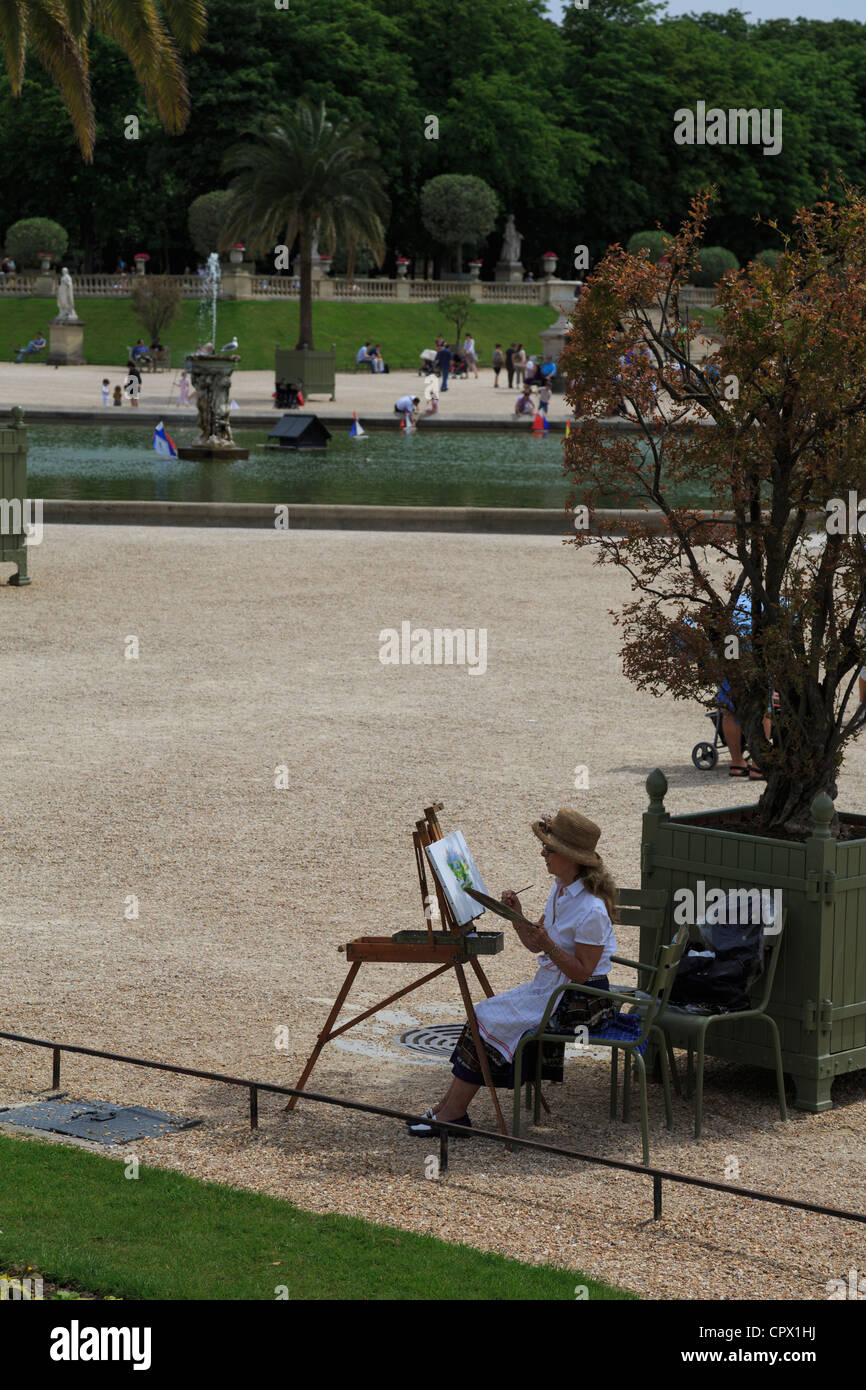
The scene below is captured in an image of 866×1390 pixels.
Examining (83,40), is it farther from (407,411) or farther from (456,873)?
(407,411)

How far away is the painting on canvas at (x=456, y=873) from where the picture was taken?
6516 millimetres

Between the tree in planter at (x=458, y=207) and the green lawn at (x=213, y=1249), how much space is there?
7513cm

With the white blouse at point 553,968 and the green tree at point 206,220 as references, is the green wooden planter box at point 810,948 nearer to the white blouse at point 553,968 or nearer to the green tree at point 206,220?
the white blouse at point 553,968

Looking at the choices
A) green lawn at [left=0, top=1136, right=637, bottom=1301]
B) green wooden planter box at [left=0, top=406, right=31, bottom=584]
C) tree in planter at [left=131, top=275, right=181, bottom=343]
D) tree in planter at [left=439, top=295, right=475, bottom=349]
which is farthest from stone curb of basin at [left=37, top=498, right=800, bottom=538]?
tree in planter at [left=439, top=295, right=475, bottom=349]

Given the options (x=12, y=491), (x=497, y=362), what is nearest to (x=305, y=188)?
(x=497, y=362)

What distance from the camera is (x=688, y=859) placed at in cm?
716

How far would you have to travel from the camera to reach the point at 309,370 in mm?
49281

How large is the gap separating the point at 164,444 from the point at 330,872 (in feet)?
79.5

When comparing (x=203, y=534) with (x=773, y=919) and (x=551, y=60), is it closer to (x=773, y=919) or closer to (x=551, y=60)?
(x=773, y=919)

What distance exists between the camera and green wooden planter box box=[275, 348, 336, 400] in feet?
160

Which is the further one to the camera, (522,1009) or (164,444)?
(164,444)

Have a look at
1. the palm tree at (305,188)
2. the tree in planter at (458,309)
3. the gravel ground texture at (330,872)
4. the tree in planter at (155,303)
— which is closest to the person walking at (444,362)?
the palm tree at (305,188)

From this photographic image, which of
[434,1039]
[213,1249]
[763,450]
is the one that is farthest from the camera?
[434,1039]

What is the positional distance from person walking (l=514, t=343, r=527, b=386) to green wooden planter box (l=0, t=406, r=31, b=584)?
38.9 meters
